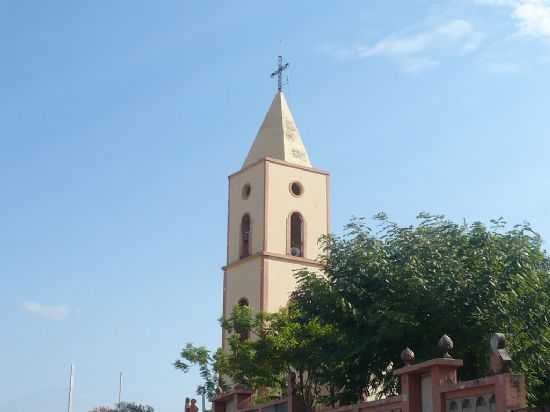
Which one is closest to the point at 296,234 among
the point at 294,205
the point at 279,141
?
the point at 294,205

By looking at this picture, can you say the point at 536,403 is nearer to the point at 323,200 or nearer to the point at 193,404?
the point at 193,404

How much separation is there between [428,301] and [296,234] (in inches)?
543

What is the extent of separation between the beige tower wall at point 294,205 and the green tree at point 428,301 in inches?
399

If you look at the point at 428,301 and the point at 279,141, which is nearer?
the point at 428,301

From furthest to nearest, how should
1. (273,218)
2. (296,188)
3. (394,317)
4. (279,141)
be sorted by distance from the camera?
(279,141)
(296,188)
(273,218)
(394,317)

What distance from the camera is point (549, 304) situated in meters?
21.1

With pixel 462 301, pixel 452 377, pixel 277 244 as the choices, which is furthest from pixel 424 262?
pixel 277 244

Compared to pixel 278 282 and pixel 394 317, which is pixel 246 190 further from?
pixel 394 317

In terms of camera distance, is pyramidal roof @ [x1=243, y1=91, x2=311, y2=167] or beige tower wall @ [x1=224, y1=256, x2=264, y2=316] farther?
pyramidal roof @ [x1=243, y1=91, x2=311, y2=167]

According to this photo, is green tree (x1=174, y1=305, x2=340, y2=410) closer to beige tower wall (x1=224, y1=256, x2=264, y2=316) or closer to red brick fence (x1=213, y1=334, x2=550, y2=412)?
red brick fence (x1=213, y1=334, x2=550, y2=412)

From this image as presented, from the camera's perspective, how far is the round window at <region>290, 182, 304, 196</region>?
3300 centimetres

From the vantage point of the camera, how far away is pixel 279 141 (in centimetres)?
3388

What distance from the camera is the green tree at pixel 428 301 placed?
19172mm

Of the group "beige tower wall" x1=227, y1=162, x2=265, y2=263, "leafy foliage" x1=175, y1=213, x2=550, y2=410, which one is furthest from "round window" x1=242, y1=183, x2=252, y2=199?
"leafy foliage" x1=175, y1=213, x2=550, y2=410
